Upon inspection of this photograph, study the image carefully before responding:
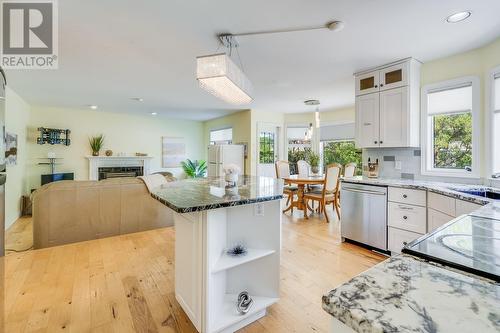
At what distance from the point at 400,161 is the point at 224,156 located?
3960mm

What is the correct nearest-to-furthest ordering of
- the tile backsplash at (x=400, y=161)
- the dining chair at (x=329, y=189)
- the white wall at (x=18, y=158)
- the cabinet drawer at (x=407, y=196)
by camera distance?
the cabinet drawer at (x=407, y=196), the tile backsplash at (x=400, y=161), the white wall at (x=18, y=158), the dining chair at (x=329, y=189)

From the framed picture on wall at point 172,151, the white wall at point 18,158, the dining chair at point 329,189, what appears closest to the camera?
the white wall at point 18,158

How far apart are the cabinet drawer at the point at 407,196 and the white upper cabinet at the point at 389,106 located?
67cm

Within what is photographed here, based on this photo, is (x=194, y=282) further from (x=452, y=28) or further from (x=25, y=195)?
(x=25, y=195)

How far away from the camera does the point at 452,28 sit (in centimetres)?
237

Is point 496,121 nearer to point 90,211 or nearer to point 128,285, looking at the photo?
point 128,285

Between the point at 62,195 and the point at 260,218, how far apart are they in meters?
2.92

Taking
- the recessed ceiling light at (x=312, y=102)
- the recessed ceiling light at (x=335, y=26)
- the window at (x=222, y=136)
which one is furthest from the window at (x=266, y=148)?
the recessed ceiling light at (x=335, y=26)

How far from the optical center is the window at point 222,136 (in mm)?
7353

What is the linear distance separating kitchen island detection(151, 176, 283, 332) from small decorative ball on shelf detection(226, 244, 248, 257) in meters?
0.03

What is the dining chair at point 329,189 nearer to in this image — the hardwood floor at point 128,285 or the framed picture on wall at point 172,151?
the hardwood floor at point 128,285

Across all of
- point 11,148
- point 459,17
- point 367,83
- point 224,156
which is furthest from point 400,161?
point 11,148

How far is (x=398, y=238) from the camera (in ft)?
9.36

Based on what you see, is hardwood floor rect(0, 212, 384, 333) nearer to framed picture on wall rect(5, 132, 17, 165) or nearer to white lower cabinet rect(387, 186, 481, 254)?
white lower cabinet rect(387, 186, 481, 254)
